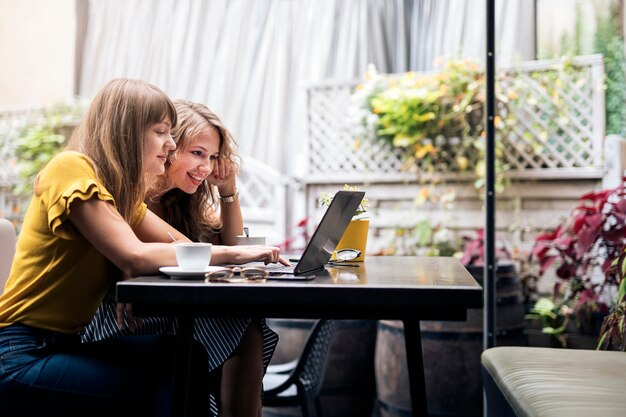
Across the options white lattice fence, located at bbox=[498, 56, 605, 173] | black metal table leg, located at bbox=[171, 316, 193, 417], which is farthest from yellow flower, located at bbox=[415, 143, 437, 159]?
black metal table leg, located at bbox=[171, 316, 193, 417]

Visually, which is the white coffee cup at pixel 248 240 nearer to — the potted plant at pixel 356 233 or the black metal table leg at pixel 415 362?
the potted plant at pixel 356 233

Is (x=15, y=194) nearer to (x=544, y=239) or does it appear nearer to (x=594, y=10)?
(x=544, y=239)

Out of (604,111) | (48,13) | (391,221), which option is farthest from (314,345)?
(48,13)

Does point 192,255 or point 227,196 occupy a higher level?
point 227,196

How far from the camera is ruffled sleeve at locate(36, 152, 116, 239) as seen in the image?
145cm

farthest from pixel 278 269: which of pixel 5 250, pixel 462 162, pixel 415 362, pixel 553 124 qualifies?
pixel 553 124

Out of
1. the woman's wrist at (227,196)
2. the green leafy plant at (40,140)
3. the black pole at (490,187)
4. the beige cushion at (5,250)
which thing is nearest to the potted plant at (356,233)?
the woman's wrist at (227,196)

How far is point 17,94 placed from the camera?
214 inches

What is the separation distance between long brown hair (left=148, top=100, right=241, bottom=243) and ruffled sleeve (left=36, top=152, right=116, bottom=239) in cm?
53

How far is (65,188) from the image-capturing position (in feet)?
4.81

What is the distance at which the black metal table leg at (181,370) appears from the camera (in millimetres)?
1363

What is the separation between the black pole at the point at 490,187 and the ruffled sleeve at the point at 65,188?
1.52m

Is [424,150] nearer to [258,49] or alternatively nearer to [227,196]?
[258,49]

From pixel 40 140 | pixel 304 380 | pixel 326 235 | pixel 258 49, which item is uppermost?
pixel 258 49
